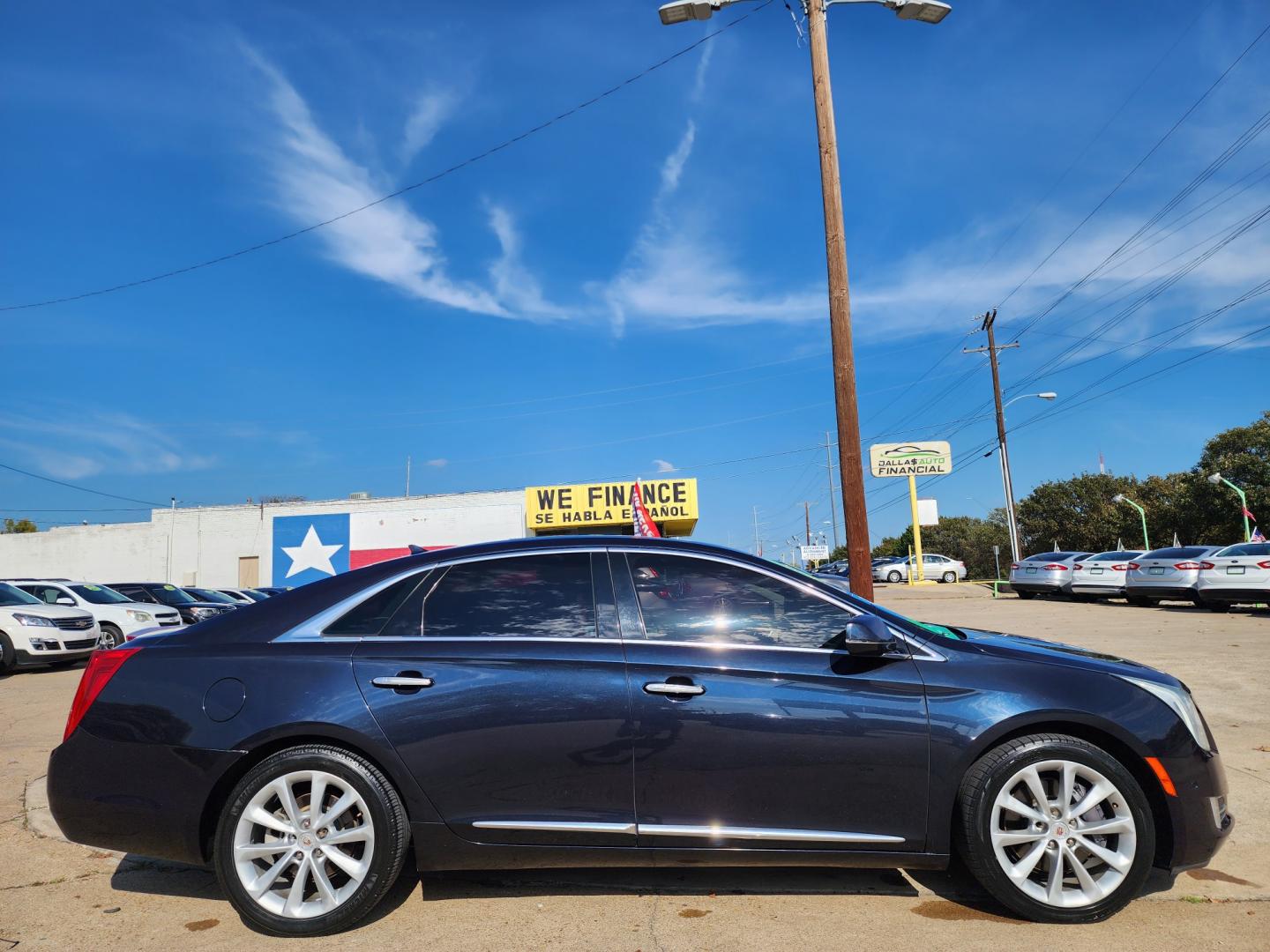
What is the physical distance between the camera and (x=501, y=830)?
3.33 m

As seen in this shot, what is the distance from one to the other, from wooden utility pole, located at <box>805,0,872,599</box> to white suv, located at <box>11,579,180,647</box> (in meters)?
12.5

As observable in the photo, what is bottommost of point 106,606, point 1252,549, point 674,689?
point 674,689

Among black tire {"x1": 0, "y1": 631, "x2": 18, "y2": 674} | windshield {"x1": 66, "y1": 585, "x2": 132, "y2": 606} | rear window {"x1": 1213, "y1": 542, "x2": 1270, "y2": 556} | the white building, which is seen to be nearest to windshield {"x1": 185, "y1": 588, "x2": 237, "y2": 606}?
windshield {"x1": 66, "y1": 585, "x2": 132, "y2": 606}

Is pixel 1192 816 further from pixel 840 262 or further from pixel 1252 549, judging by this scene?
pixel 1252 549

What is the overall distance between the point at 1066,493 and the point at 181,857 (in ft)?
211

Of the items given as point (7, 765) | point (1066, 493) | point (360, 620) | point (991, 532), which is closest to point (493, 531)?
point (7, 765)

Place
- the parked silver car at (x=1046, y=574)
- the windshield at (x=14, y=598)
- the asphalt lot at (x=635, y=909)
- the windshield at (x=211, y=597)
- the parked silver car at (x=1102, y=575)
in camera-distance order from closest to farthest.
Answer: the asphalt lot at (x=635, y=909) < the windshield at (x=14, y=598) < the windshield at (x=211, y=597) < the parked silver car at (x=1102, y=575) < the parked silver car at (x=1046, y=574)

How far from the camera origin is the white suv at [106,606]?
587 inches

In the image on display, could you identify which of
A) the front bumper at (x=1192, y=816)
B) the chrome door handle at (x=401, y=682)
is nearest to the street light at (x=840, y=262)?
the front bumper at (x=1192, y=816)

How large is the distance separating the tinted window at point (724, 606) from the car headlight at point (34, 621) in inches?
506

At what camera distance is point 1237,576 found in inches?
702

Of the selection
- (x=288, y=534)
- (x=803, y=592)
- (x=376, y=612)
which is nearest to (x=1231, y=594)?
(x=803, y=592)

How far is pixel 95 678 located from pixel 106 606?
541 inches

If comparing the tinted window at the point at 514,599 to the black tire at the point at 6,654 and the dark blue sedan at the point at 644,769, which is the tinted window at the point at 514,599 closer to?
the dark blue sedan at the point at 644,769
